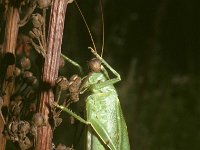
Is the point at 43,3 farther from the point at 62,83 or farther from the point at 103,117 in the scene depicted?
the point at 103,117

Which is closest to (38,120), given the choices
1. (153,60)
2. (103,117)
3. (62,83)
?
(62,83)

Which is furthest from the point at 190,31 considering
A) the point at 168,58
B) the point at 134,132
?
the point at 134,132

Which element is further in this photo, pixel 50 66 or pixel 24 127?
pixel 50 66

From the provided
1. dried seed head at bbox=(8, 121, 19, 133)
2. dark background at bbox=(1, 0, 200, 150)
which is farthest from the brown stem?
dark background at bbox=(1, 0, 200, 150)

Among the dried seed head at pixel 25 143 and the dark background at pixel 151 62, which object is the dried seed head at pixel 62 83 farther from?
the dark background at pixel 151 62

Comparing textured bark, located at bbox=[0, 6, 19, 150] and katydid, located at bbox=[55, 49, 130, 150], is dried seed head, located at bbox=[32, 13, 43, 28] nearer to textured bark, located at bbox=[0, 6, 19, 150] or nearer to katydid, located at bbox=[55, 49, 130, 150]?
textured bark, located at bbox=[0, 6, 19, 150]

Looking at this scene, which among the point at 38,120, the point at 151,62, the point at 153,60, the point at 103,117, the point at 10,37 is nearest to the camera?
the point at 38,120

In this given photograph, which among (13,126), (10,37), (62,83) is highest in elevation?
(10,37)
